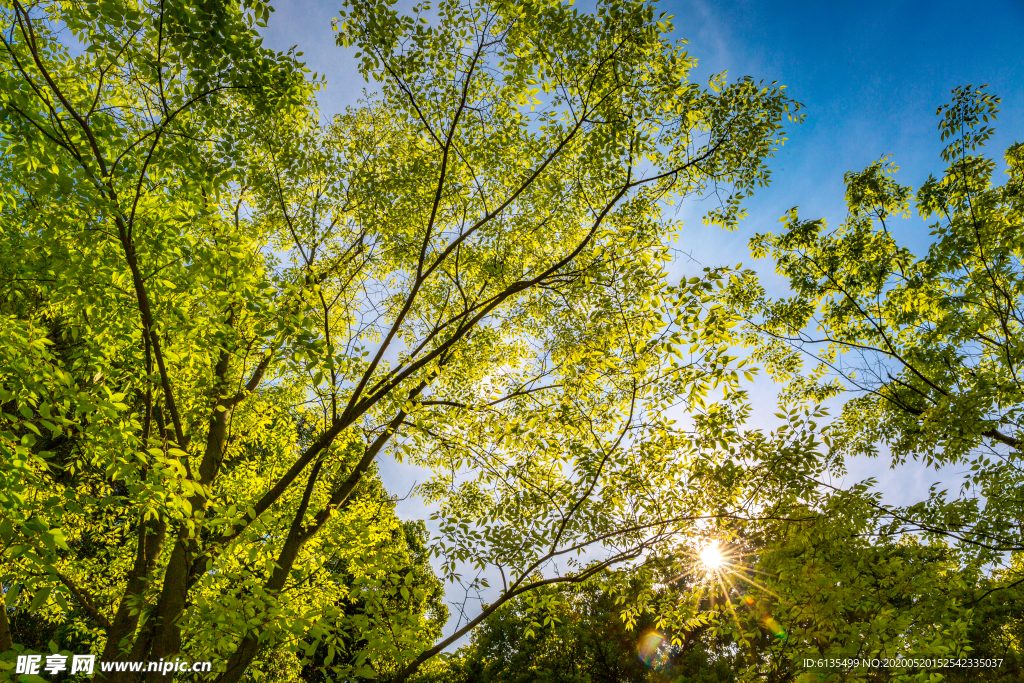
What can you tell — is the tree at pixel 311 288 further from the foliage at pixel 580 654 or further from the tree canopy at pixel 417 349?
the foliage at pixel 580 654

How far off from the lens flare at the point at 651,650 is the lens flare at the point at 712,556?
45.7 feet

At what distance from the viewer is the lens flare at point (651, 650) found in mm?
15930

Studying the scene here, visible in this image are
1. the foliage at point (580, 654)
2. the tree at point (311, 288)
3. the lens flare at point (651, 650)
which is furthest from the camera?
the lens flare at point (651, 650)

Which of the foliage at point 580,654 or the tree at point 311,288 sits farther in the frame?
the foliage at point 580,654

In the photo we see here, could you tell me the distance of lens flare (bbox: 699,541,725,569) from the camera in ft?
15.8

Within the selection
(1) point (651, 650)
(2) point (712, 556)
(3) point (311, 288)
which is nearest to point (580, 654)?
(1) point (651, 650)

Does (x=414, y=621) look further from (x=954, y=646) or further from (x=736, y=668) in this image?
(x=736, y=668)

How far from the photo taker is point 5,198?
4.80m

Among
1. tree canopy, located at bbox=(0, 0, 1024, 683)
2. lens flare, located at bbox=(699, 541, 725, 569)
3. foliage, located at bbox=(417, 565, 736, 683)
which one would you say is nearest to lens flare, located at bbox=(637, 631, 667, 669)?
foliage, located at bbox=(417, 565, 736, 683)

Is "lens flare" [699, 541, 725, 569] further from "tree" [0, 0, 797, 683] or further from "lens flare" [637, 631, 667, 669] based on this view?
"lens flare" [637, 631, 667, 669]

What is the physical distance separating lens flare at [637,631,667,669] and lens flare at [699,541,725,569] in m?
13.9

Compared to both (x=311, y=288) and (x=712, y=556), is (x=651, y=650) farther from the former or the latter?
(x=311, y=288)

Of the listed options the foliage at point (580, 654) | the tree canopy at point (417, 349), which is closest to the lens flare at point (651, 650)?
the foliage at point (580, 654)

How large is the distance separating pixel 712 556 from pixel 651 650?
14.6m
